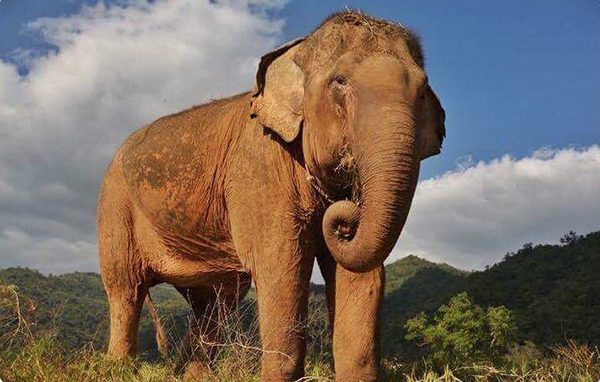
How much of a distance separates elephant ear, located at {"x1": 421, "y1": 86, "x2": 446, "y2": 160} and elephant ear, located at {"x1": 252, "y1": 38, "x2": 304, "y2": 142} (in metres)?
1.06

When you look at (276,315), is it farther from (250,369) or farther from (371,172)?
(371,172)

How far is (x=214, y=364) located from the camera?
684 centimetres

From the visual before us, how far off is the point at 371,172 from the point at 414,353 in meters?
27.6

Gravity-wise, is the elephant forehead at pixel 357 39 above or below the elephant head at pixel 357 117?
above

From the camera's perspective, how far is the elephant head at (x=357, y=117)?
4922mm

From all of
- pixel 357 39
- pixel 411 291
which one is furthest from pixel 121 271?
pixel 411 291

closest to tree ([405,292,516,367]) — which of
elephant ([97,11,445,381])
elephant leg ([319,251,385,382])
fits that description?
elephant ([97,11,445,381])

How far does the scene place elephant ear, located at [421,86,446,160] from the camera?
601 cm

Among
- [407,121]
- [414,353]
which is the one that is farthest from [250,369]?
[414,353]

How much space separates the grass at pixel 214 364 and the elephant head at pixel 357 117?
1.21m

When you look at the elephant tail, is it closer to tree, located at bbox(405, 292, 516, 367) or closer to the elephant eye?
the elephant eye

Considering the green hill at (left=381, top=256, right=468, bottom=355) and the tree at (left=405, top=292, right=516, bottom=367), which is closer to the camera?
the tree at (left=405, top=292, right=516, bottom=367)

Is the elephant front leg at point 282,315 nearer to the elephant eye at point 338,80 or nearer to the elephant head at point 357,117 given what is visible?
the elephant head at point 357,117

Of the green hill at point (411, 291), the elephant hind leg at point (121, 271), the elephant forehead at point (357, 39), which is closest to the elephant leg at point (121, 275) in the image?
the elephant hind leg at point (121, 271)
